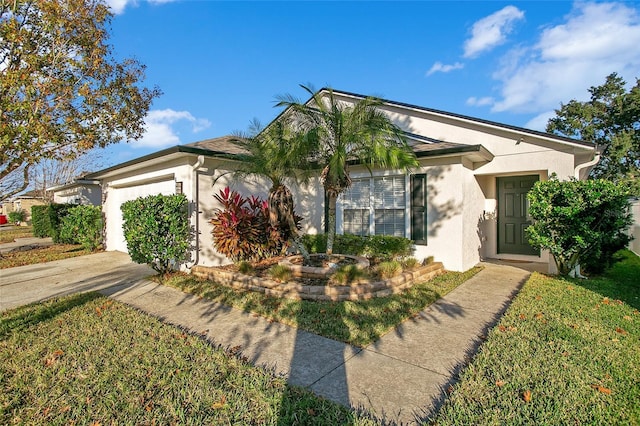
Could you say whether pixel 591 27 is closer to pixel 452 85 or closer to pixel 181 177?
pixel 452 85

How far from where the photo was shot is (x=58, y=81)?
894 cm

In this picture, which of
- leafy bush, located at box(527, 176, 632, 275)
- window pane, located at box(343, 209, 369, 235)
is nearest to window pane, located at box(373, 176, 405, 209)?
window pane, located at box(343, 209, 369, 235)

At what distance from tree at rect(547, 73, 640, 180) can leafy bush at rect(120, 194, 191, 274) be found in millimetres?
27718

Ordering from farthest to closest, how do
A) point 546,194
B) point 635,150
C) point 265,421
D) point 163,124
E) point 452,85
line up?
point 635,150 → point 163,124 → point 452,85 → point 546,194 → point 265,421

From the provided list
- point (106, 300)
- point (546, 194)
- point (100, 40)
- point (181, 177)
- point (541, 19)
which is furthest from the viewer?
point (100, 40)

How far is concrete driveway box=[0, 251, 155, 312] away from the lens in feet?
20.8

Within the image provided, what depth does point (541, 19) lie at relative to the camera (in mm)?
8836

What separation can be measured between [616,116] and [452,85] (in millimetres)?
20706

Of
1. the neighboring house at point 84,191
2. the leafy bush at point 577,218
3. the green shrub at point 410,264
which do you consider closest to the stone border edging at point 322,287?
the green shrub at point 410,264

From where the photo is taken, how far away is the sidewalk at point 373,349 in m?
2.84

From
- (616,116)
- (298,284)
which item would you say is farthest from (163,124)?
(616,116)

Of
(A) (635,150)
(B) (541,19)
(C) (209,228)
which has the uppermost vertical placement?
(B) (541,19)

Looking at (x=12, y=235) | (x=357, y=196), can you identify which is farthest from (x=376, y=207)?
(x=12, y=235)

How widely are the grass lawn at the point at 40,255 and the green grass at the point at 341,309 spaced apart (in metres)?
6.87
